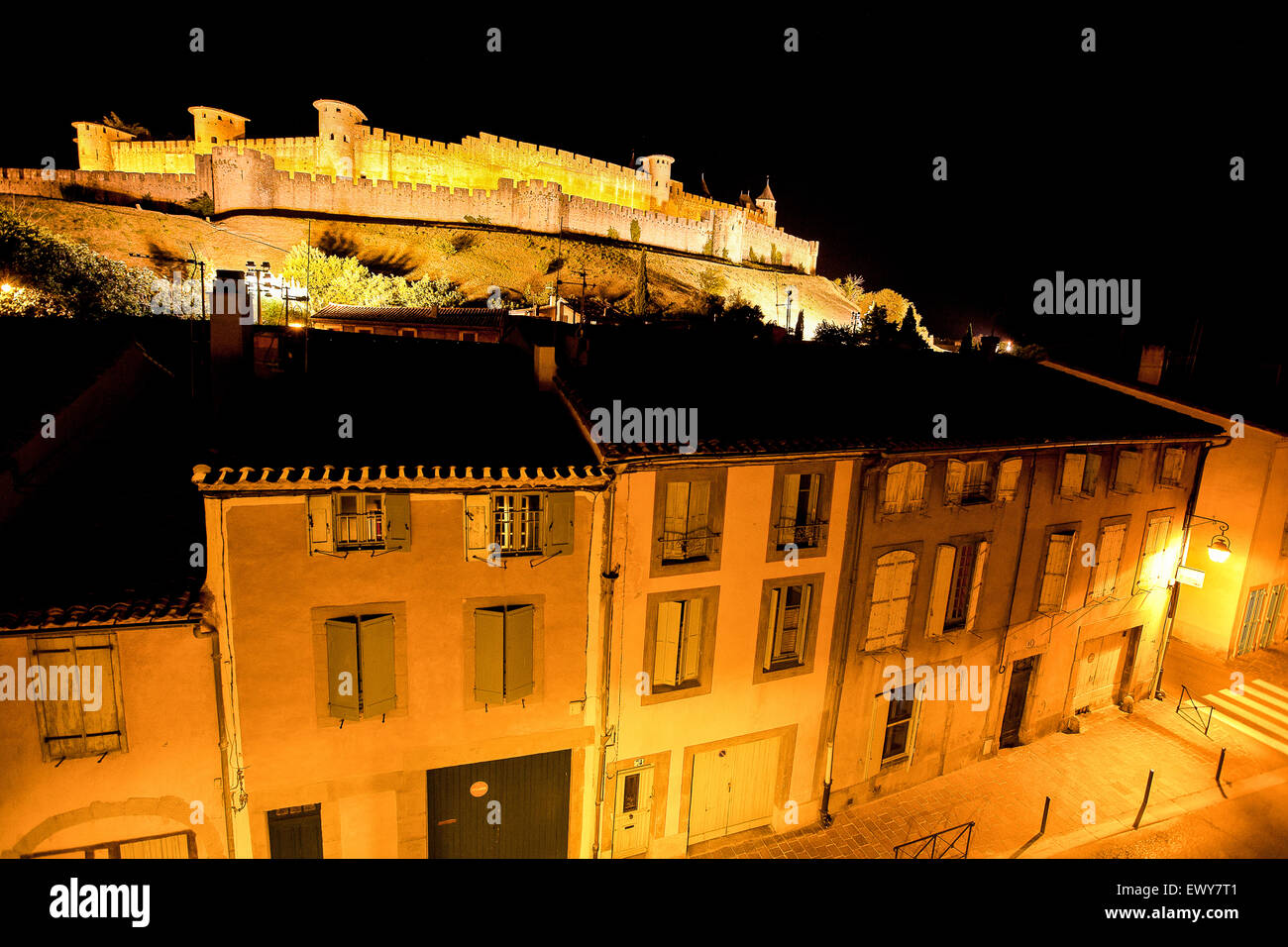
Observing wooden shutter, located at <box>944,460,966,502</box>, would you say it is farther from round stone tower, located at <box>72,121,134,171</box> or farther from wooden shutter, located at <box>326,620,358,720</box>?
round stone tower, located at <box>72,121,134,171</box>

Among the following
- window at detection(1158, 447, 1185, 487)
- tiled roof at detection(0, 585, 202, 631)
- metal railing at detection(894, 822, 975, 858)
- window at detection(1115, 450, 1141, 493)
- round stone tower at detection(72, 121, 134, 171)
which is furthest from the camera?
round stone tower at detection(72, 121, 134, 171)

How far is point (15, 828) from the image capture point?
8367 millimetres

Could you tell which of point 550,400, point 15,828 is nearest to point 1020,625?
point 550,400

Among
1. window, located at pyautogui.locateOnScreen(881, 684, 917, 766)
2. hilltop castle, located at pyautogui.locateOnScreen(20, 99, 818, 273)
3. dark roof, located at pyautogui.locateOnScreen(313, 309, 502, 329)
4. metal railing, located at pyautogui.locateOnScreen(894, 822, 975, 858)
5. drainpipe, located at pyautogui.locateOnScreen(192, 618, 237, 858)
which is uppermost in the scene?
hilltop castle, located at pyautogui.locateOnScreen(20, 99, 818, 273)

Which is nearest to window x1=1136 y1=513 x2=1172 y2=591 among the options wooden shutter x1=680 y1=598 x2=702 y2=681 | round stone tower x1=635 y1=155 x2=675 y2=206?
wooden shutter x1=680 y1=598 x2=702 y2=681

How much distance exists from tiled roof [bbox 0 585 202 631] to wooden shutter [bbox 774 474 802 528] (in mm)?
9249

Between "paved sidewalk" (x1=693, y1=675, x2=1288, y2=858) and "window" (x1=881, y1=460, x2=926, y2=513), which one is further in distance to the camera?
"paved sidewalk" (x1=693, y1=675, x2=1288, y2=858)

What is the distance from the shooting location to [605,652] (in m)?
10.8

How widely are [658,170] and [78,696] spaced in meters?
100

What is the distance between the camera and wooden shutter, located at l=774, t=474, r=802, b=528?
38.0ft

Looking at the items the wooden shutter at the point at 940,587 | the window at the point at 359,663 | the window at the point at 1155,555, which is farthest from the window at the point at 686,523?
the window at the point at 1155,555

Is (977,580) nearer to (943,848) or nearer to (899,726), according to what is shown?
(899,726)
